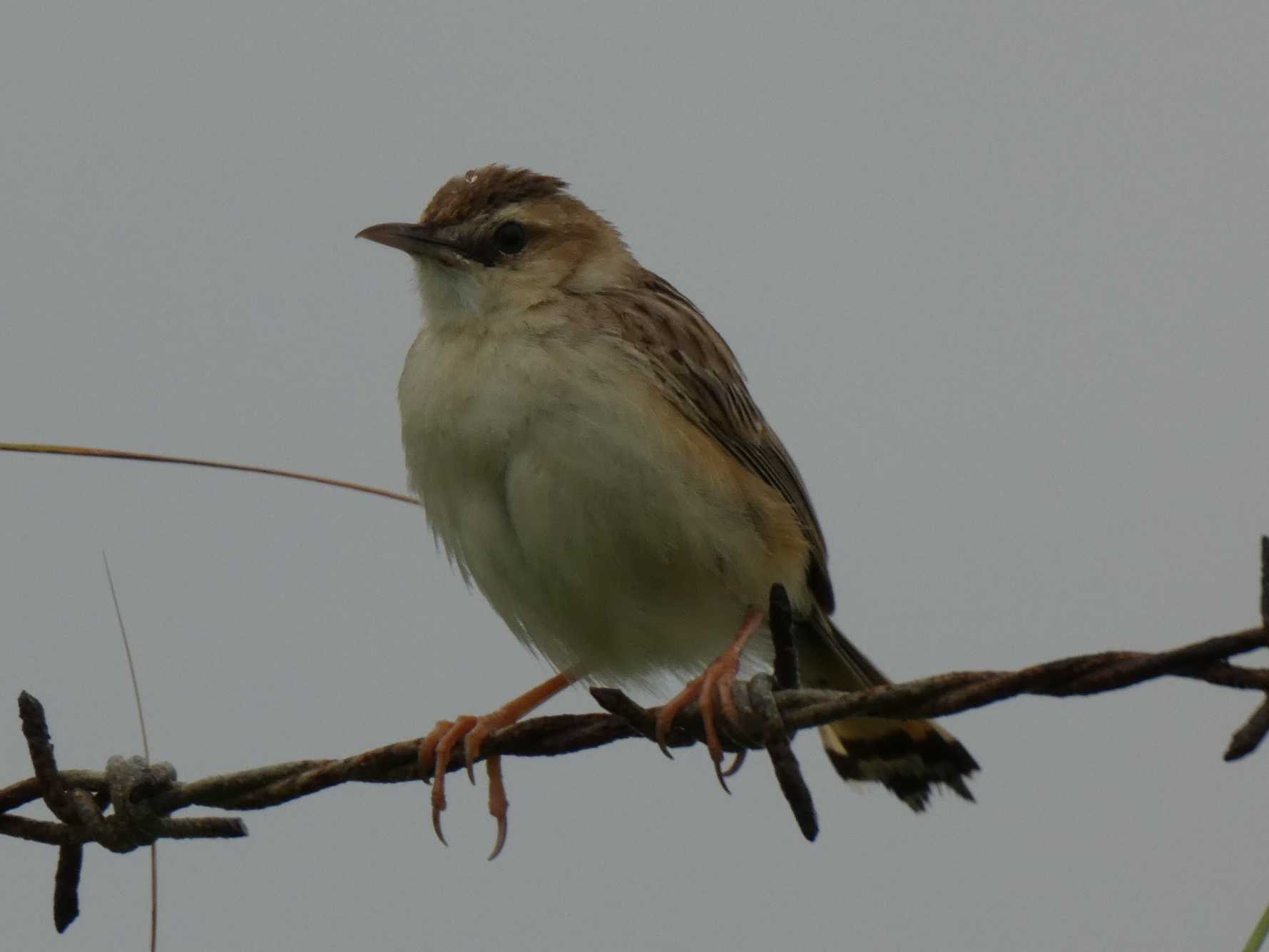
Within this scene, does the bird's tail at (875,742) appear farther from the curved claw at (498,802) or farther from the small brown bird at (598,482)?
the curved claw at (498,802)

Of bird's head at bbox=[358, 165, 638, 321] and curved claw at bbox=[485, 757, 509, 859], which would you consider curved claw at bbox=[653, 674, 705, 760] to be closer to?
curved claw at bbox=[485, 757, 509, 859]

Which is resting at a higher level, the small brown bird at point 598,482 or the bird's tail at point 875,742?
the small brown bird at point 598,482

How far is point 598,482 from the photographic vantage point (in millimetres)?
4340

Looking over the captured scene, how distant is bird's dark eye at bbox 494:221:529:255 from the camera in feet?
17.1

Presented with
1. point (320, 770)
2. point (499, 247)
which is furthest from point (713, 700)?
point (499, 247)

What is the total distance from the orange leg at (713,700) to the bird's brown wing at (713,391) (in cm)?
63

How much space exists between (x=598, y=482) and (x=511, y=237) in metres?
1.21

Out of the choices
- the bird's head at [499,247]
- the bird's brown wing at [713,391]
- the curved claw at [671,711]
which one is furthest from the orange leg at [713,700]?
the bird's head at [499,247]

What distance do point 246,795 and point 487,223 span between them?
7.91ft

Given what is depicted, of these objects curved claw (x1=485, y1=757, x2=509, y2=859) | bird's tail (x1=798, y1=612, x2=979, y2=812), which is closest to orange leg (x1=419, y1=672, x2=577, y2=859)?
curved claw (x1=485, y1=757, x2=509, y2=859)

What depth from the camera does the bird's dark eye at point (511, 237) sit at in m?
5.21

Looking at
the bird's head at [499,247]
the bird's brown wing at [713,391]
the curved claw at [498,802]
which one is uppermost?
the bird's head at [499,247]

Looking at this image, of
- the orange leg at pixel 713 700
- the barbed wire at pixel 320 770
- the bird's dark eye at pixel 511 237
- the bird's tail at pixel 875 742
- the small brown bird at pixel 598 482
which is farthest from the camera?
the bird's dark eye at pixel 511 237

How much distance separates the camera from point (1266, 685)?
2275 mm
